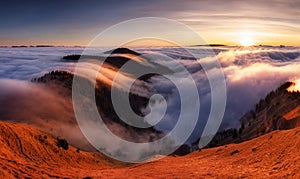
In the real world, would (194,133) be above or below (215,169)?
below

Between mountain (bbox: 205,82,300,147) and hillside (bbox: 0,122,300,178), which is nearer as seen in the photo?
hillside (bbox: 0,122,300,178)

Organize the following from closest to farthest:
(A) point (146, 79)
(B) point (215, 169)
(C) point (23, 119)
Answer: (B) point (215, 169), (C) point (23, 119), (A) point (146, 79)

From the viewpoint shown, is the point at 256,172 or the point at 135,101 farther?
the point at 135,101

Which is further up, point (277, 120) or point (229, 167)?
point (229, 167)

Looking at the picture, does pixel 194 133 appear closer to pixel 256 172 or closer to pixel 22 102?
pixel 22 102

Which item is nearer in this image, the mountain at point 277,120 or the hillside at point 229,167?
the hillside at point 229,167

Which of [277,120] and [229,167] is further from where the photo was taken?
[277,120]

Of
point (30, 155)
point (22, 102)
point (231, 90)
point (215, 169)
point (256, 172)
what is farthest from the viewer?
point (231, 90)

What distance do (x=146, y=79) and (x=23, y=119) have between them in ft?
364

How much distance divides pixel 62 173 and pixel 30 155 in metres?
5.66

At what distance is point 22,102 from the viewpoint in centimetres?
4750

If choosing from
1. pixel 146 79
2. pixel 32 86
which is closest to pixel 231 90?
pixel 146 79

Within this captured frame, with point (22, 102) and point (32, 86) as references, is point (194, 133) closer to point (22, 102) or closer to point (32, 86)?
point (32, 86)

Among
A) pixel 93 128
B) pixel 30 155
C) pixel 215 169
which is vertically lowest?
pixel 93 128
